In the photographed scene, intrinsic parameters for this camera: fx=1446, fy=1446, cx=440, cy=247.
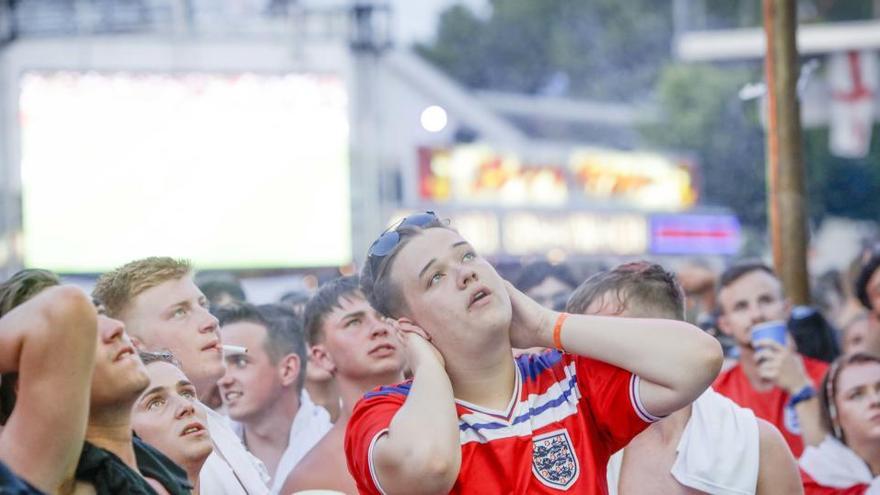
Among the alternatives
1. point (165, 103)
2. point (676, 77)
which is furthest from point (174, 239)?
point (676, 77)

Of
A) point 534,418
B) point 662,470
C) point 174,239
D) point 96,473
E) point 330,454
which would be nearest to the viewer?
point 96,473

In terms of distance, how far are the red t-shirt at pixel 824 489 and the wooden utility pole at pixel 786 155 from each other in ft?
12.3

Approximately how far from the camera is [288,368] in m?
6.24

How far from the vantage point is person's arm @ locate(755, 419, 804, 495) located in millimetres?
4387

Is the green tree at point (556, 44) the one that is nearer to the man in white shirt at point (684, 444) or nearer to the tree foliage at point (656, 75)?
the tree foliage at point (656, 75)

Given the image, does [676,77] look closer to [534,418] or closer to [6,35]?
[6,35]

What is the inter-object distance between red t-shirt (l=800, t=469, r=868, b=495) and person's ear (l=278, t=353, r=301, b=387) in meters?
2.16

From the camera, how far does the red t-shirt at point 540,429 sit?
141 inches

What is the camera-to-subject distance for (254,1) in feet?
79.3

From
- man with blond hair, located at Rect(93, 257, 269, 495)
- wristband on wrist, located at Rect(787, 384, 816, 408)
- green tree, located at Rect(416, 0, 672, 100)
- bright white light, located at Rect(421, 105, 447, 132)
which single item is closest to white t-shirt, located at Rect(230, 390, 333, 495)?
man with blond hair, located at Rect(93, 257, 269, 495)

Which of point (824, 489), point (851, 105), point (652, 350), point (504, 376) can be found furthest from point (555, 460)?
point (851, 105)

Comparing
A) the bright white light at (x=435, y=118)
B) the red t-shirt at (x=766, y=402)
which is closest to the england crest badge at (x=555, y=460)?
the red t-shirt at (x=766, y=402)

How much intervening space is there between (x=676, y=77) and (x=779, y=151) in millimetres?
34138

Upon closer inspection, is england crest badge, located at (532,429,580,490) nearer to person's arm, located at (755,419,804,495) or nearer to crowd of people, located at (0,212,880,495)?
crowd of people, located at (0,212,880,495)
